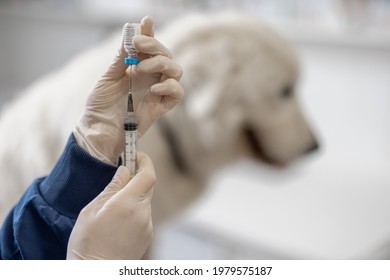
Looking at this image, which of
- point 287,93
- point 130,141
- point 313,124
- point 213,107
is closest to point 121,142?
point 130,141

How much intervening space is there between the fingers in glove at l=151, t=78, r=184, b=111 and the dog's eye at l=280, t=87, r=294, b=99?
0.67 meters

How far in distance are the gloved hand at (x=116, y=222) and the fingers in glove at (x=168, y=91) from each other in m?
0.05

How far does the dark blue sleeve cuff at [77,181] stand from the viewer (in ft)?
1.23

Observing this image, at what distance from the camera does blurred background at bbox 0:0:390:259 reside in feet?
3.54

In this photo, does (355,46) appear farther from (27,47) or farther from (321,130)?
(27,47)

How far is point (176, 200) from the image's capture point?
949 millimetres

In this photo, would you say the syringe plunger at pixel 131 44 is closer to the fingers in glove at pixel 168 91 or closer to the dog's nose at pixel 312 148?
the fingers in glove at pixel 168 91

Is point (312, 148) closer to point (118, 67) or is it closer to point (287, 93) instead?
point (287, 93)

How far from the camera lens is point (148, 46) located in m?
0.35

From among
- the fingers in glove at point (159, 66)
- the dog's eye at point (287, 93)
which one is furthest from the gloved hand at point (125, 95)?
the dog's eye at point (287, 93)

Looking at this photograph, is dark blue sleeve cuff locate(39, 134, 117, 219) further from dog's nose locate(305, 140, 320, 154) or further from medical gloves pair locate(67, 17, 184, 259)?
dog's nose locate(305, 140, 320, 154)

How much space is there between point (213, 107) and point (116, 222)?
0.60 meters
